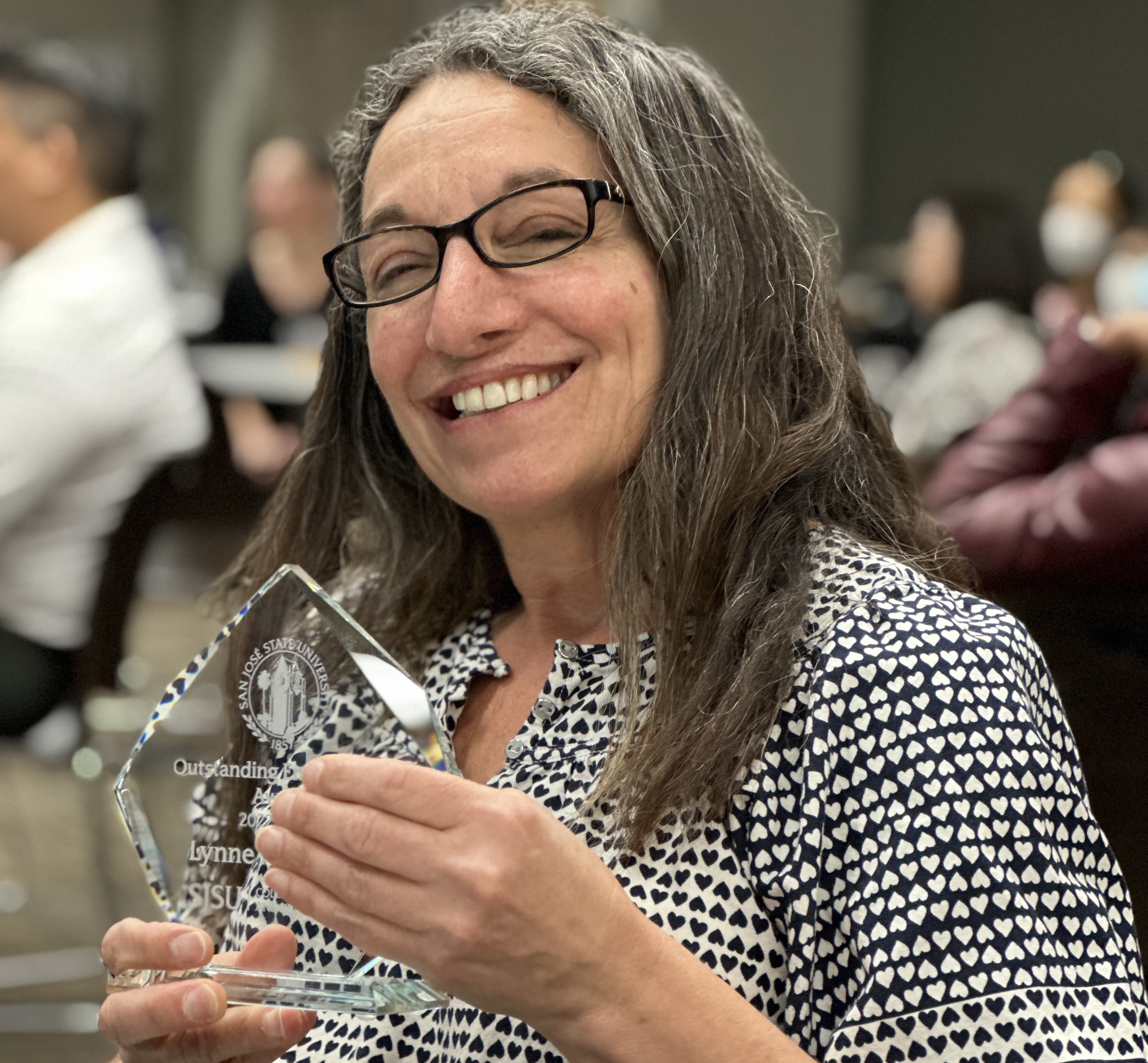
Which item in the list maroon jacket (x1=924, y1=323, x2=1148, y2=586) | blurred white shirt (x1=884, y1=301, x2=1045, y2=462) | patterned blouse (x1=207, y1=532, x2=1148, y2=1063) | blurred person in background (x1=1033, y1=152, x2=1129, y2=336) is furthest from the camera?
blurred person in background (x1=1033, y1=152, x2=1129, y2=336)

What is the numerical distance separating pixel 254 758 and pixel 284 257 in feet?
16.5

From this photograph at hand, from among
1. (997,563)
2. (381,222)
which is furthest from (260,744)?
(997,563)

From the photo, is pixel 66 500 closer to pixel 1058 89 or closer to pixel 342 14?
pixel 1058 89

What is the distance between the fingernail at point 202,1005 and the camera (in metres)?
1.03

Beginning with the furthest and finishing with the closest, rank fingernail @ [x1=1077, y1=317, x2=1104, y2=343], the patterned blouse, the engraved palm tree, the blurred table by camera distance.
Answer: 1. the blurred table
2. fingernail @ [x1=1077, y1=317, x2=1104, y2=343]
3. the engraved palm tree
4. the patterned blouse

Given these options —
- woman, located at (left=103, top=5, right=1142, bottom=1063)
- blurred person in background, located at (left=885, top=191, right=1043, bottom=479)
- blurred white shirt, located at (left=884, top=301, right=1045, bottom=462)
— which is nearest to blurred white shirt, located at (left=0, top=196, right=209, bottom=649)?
woman, located at (left=103, top=5, right=1142, bottom=1063)

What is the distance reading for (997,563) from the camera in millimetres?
1736

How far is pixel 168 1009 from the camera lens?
1.04 metres

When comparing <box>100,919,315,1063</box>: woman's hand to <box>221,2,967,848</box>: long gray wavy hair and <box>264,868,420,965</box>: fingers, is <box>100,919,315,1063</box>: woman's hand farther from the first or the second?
<box>221,2,967,848</box>: long gray wavy hair

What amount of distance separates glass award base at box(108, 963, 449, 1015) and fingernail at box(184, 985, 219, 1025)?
0.4 inches

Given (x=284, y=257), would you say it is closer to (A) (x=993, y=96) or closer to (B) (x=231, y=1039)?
(B) (x=231, y=1039)

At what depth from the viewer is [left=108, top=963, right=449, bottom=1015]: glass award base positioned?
0.97m

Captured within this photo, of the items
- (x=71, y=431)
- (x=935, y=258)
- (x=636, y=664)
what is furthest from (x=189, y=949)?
(x=935, y=258)

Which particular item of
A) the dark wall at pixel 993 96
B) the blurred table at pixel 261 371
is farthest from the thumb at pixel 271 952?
the dark wall at pixel 993 96
